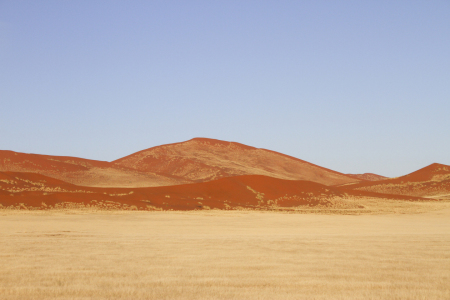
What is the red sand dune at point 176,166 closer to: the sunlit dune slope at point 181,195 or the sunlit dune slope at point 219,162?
the sunlit dune slope at point 219,162

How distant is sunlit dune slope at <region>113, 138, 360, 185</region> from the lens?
113481 mm

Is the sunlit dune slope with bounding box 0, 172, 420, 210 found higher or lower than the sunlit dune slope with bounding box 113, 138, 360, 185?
lower

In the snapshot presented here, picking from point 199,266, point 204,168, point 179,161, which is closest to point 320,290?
point 199,266

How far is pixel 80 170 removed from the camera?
8856 centimetres

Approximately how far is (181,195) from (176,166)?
61.6 m

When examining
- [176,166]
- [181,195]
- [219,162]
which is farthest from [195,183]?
[219,162]

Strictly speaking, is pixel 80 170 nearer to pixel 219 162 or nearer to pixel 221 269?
pixel 219 162

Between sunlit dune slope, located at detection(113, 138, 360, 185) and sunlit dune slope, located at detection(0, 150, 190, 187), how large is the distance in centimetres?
1413

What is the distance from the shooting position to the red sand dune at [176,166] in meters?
85.6

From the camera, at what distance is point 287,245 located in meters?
17.9

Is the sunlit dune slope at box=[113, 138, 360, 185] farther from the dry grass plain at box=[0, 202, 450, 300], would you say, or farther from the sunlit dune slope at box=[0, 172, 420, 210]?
the dry grass plain at box=[0, 202, 450, 300]

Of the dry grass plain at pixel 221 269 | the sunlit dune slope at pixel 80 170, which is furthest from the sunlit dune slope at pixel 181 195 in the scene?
the dry grass plain at pixel 221 269

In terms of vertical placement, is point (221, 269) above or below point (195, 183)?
below

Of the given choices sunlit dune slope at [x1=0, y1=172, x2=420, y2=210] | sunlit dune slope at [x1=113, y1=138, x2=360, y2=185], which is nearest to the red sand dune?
sunlit dune slope at [x1=113, y1=138, x2=360, y2=185]
